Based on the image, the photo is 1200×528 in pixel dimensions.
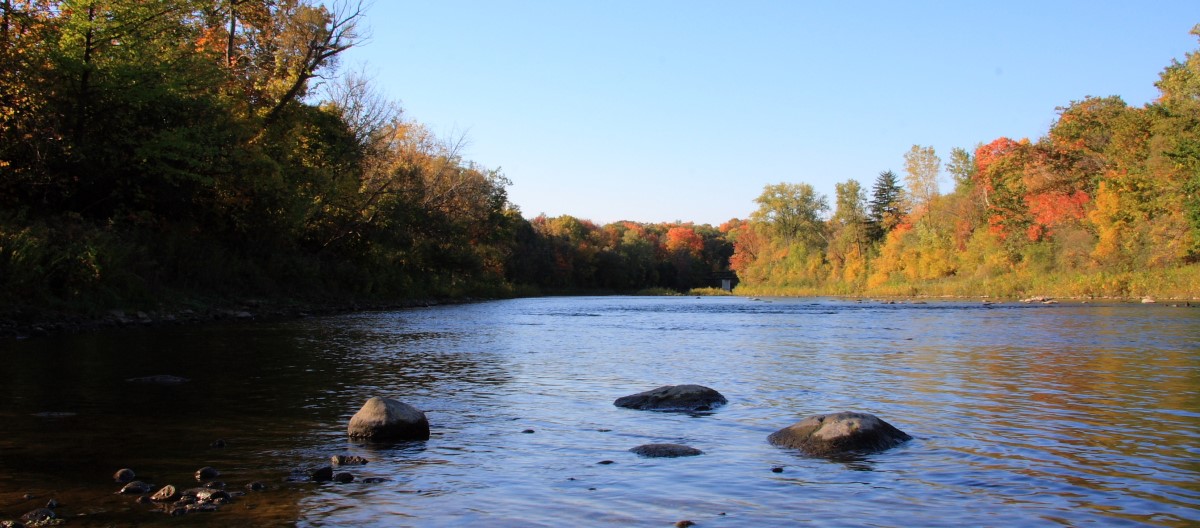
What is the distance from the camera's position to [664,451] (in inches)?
303

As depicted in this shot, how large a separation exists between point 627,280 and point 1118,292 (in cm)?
8697

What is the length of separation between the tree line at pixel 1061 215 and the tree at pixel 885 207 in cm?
23

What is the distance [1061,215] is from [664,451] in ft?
201

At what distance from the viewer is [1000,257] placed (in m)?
67.8

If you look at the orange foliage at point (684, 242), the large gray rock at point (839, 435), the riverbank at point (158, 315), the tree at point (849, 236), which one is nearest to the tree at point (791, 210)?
the tree at point (849, 236)

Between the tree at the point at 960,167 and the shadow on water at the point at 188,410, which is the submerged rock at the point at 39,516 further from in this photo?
the tree at the point at 960,167

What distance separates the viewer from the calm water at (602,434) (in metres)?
5.87

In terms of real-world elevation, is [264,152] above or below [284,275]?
above

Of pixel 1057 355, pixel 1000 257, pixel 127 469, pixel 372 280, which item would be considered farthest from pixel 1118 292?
pixel 127 469

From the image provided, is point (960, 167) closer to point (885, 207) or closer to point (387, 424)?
point (885, 207)

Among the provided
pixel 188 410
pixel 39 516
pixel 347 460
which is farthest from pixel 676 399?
pixel 39 516

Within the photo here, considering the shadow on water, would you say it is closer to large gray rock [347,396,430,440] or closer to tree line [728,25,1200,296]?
large gray rock [347,396,430,440]

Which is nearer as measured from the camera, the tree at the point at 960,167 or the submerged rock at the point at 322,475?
the submerged rock at the point at 322,475

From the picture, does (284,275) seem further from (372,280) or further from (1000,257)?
(1000,257)
